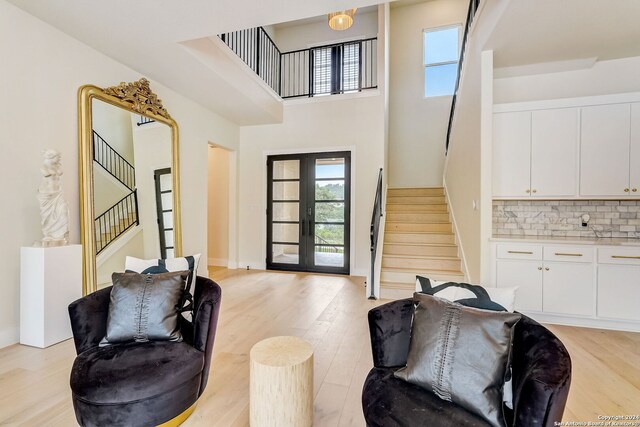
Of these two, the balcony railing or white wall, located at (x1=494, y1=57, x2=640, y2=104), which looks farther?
the balcony railing

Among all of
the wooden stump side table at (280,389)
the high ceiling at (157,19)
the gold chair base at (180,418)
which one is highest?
the high ceiling at (157,19)

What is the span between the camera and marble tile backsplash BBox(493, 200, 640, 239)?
3.41 metres

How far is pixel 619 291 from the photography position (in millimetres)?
2980

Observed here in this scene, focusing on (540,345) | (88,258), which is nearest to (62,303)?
(88,258)

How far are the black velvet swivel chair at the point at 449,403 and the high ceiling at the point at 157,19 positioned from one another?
2.55 meters

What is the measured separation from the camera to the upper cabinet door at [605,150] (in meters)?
3.22

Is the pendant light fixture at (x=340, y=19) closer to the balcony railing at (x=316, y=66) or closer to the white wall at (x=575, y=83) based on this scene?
the balcony railing at (x=316, y=66)

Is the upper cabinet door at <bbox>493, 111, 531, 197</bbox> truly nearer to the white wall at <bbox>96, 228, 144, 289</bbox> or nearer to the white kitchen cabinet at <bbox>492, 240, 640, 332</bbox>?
the white kitchen cabinet at <bbox>492, 240, 640, 332</bbox>

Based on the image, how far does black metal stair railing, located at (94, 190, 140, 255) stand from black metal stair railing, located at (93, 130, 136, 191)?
16cm

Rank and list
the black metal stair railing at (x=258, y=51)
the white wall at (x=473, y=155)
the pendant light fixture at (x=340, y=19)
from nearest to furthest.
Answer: the white wall at (x=473, y=155) → the pendant light fixture at (x=340, y=19) → the black metal stair railing at (x=258, y=51)

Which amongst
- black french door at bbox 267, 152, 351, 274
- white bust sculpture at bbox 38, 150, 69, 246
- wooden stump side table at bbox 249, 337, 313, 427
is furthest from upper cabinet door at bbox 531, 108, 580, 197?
white bust sculpture at bbox 38, 150, 69, 246

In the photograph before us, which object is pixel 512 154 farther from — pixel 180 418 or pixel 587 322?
pixel 180 418

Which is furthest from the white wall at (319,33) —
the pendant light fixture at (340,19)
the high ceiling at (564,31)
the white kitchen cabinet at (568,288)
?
the white kitchen cabinet at (568,288)

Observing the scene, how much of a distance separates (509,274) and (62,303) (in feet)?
14.3
